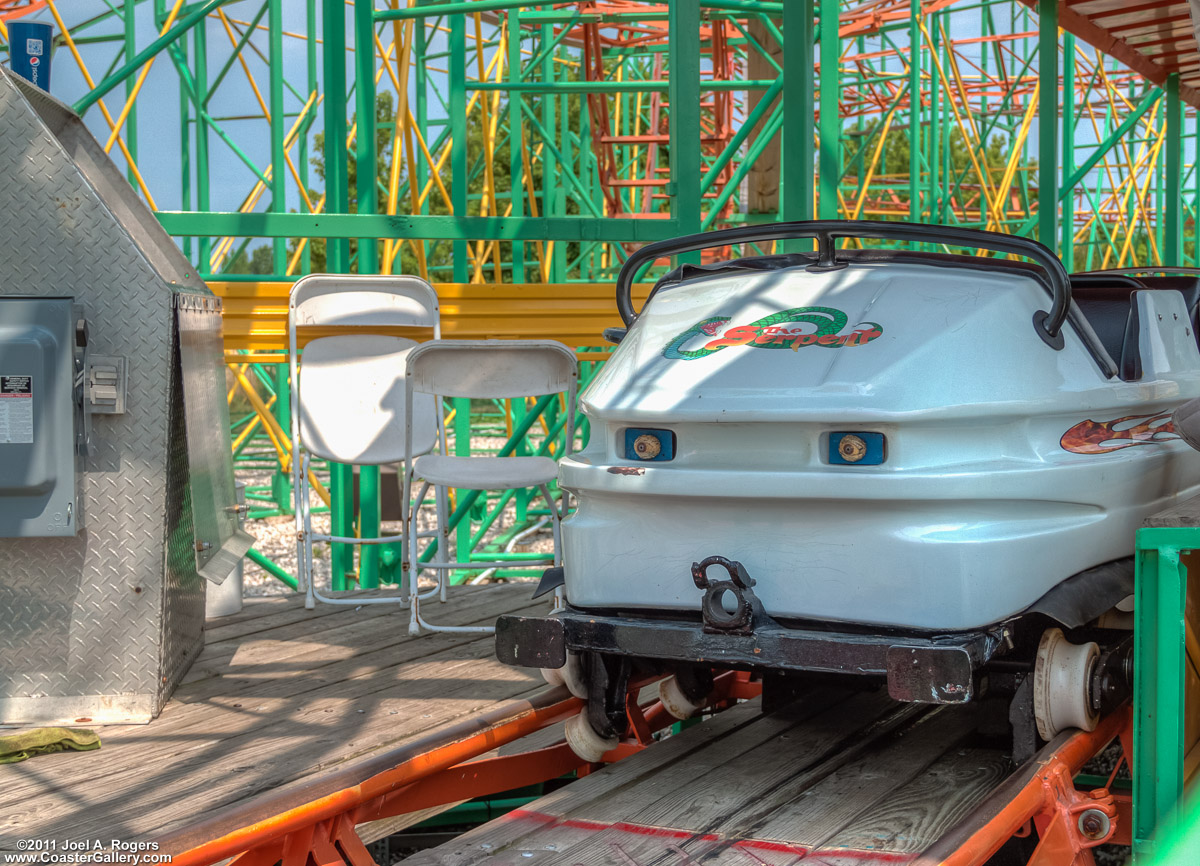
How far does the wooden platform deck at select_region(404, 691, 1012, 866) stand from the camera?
247 cm

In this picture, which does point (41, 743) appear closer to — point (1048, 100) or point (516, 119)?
point (1048, 100)

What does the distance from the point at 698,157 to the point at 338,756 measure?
2.67m

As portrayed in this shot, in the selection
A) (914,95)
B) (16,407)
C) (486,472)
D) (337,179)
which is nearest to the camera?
(16,407)

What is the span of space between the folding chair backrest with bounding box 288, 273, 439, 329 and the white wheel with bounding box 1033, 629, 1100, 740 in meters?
3.26

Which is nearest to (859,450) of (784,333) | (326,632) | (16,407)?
(784,333)

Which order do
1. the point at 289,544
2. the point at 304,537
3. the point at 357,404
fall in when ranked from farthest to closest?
1. the point at 289,544
2. the point at 357,404
3. the point at 304,537

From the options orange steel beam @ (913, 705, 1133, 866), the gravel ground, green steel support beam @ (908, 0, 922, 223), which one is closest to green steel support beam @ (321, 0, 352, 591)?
orange steel beam @ (913, 705, 1133, 866)

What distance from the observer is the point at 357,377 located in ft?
17.5

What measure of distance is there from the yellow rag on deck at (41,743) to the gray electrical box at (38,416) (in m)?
0.54

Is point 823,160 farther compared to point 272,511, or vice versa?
point 272,511

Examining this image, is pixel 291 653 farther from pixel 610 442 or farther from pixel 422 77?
pixel 422 77

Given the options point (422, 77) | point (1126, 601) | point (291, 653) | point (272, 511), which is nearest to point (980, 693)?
point (1126, 601)

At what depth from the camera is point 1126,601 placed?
10.1ft

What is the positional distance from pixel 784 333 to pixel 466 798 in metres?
1.35
